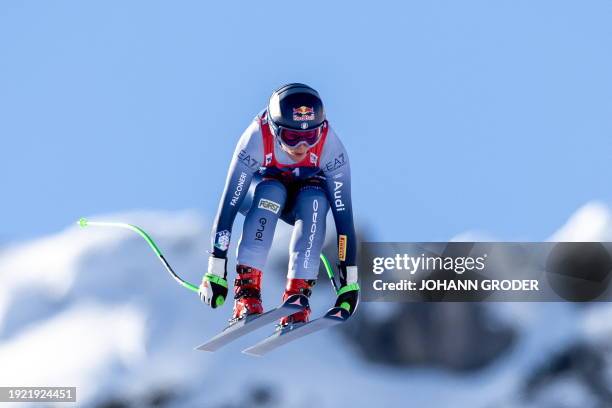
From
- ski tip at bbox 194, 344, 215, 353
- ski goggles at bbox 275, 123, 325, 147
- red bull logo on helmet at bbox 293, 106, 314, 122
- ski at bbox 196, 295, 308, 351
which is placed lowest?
ski tip at bbox 194, 344, 215, 353

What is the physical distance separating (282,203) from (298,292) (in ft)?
3.49

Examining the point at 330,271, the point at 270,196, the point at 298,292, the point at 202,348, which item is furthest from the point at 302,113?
the point at 202,348

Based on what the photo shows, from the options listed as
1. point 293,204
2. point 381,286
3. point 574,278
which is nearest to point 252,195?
point 293,204

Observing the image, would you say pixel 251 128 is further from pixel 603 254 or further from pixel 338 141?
pixel 603 254

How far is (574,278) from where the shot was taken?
23.0 meters

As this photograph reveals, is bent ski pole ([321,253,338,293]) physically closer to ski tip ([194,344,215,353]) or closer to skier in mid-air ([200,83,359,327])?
skier in mid-air ([200,83,359,327])

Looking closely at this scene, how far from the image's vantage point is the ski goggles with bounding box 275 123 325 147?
14709mm

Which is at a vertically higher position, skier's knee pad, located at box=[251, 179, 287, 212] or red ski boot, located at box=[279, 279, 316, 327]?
skier's knee pad, located at box=[251, 179, 287, 212]

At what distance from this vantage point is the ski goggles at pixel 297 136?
48.3 ft

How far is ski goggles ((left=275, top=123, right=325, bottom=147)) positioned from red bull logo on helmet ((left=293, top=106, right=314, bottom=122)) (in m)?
0.16

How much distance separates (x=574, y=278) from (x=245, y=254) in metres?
9.77

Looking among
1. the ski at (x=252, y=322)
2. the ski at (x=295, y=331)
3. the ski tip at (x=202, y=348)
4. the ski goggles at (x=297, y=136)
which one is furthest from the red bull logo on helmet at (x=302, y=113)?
the ski tip at (x=202, y=348)

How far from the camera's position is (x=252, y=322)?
14648mm

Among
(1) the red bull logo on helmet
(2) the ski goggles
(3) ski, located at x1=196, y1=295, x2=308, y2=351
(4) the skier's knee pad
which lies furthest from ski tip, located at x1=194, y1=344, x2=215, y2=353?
(1) the red bull logo on helmet
